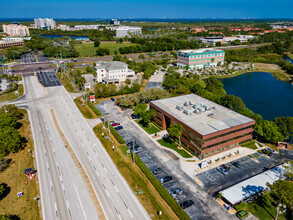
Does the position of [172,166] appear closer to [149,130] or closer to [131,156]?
[131,156]

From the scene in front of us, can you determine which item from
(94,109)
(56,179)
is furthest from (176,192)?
(94,109)

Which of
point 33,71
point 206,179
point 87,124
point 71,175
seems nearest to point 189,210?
point 206,179

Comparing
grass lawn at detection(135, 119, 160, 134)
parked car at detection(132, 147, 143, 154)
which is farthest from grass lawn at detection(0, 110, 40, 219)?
grass lawn at detection(135, 119, 160, 134)

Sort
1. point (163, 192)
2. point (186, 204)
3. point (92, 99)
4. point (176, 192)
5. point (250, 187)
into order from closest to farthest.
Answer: point (186, 204) < point (163, 192) < point (176, 192) < point (250, 187) < point (92, 99)

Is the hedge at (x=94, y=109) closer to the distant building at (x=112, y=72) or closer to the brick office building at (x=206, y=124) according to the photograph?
the brick office building at (x=206, y=124)

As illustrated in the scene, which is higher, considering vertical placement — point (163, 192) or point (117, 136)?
point (117, 136)

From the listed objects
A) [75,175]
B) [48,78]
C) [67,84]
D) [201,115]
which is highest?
[48,78]

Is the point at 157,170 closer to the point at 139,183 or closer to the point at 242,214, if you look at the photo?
the point at 139,183
